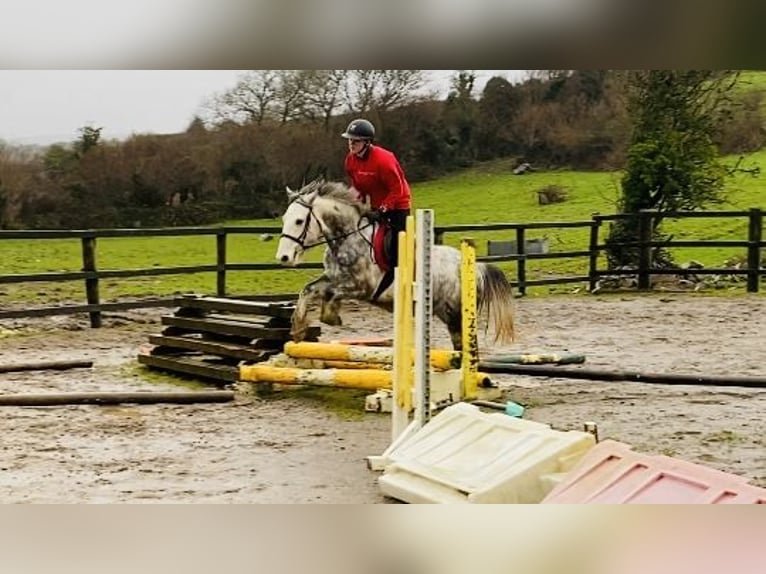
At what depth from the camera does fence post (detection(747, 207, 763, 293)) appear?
9.38ft

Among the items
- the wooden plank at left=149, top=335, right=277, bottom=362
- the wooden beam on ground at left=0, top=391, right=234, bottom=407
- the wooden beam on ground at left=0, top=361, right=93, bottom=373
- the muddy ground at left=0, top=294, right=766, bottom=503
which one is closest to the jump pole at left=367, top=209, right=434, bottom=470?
the muddy ground at left=0, top=294, right=766, bottom=503

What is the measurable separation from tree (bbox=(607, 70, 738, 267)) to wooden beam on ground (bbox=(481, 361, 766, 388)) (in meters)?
0.32

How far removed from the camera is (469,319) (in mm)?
2758

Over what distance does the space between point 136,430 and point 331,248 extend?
774 millimetres

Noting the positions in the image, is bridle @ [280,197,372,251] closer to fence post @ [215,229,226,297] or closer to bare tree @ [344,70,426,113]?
fence post @ [215,229,226,297]

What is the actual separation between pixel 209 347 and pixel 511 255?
3.30ft

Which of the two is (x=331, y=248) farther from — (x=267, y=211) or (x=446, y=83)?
(x=446, y=83)

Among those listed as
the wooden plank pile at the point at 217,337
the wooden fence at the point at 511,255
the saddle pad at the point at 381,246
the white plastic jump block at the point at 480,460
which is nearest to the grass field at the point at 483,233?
the wooden fence at the point at 511,255

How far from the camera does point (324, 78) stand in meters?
2.58

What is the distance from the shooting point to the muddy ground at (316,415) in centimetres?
250

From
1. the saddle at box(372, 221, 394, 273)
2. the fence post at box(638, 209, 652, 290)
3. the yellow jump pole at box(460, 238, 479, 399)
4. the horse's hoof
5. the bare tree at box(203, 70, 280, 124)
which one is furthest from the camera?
the horse's hoof

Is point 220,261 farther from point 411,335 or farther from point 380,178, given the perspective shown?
point 411,335

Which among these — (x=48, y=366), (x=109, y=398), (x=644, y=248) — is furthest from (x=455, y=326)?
(x=48, y=366)

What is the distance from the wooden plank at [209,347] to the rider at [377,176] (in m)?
0.56
